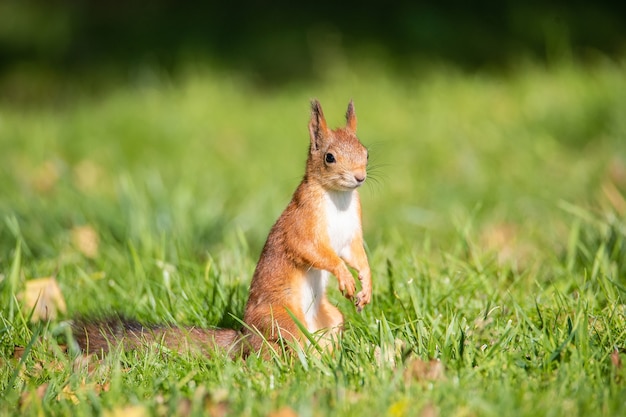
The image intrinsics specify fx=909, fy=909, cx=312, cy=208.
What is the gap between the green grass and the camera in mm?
2375

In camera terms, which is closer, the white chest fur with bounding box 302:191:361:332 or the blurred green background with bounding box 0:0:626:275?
the white chest fur with bounding box 302:191:361:332

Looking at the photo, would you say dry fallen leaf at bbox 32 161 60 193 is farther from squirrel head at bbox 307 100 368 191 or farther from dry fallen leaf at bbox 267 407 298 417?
dry fallen leaf at bbox 267 407 298 417

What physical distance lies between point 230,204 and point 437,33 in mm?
3492

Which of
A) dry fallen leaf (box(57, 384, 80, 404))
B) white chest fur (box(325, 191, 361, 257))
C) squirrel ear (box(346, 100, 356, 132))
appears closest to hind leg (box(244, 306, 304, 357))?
white chest fur (box(325, 191, 361, 257))

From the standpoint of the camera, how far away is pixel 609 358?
244cm

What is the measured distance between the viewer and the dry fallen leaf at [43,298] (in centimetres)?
321

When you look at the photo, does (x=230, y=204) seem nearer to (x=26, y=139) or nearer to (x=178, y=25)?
(x=26, y=139)

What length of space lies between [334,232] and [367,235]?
1.44 metres

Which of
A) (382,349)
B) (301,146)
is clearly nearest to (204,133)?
(301,146)

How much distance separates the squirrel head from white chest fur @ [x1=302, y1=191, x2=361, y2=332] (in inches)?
2.3

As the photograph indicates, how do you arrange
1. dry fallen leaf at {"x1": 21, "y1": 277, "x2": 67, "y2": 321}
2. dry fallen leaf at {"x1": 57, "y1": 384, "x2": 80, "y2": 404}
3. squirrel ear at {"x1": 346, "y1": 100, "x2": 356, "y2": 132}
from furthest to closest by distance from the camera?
dry fallen leaf at {"x1": 21, "y1": 277, "x2": 67, "y2": 321}, squirrel ear at {"x1": 346, "y1": 100, "x2": 356, "y2": 132}, dry fallen leaf at {"x1": 57, "y1": 384, "x2": 80, "y2": 404}

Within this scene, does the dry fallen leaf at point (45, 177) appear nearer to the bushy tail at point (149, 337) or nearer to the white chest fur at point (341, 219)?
the bushy tail at point (149, 337)

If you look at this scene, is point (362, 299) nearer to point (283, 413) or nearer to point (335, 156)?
point (335, 156)

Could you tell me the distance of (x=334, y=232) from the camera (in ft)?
9.09
